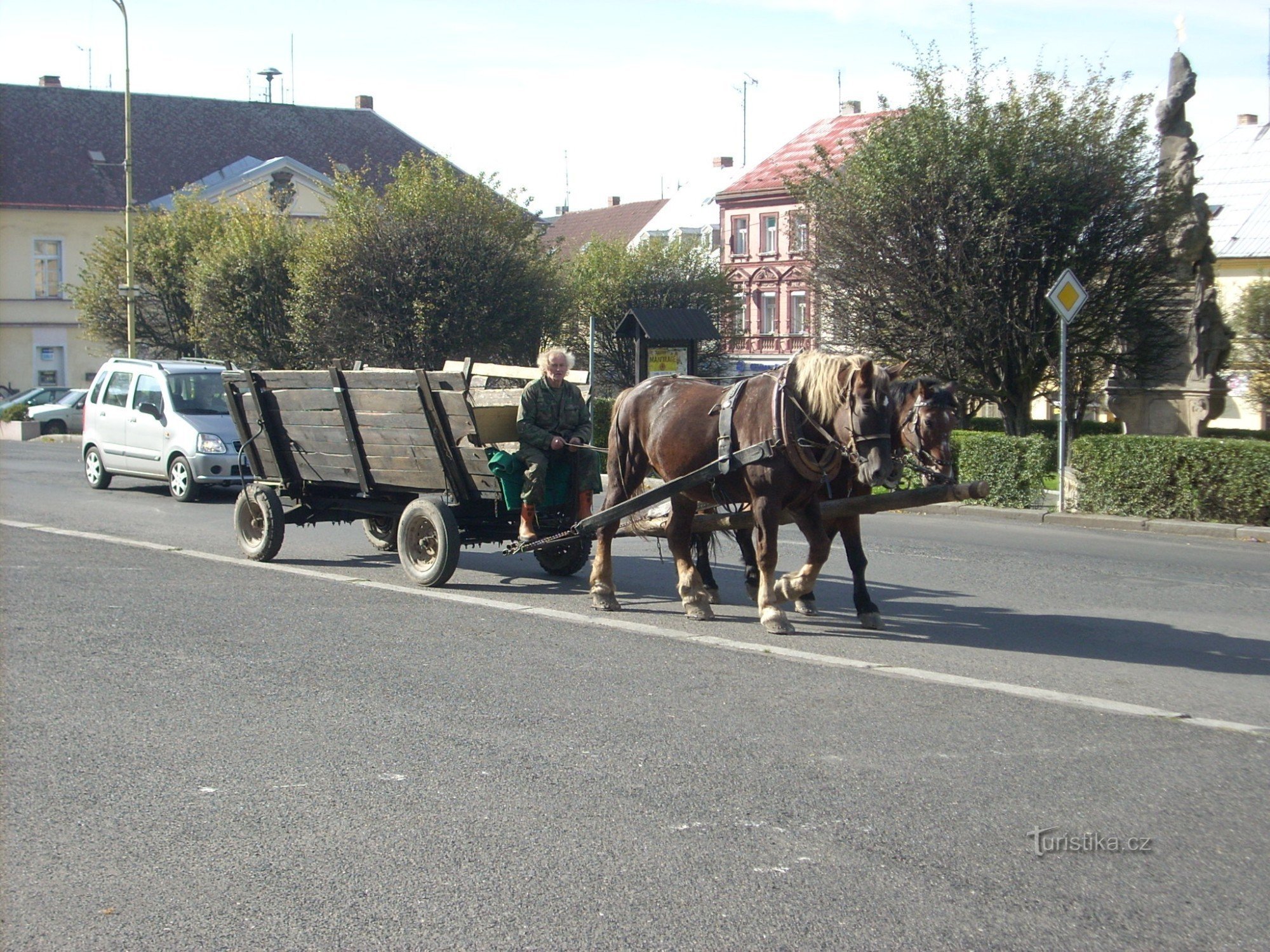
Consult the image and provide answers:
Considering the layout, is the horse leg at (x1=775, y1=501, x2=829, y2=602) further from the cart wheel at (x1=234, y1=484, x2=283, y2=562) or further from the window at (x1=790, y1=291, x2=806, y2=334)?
the window at (x1=790, y1=291, x2=806, y2=334)

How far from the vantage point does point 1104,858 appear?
15.1ft

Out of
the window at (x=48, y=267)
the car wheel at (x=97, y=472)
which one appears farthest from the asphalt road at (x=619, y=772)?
the window at (x=48, y=267)

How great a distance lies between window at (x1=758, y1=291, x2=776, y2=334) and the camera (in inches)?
2336

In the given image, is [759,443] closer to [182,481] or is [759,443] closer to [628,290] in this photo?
[182,481]

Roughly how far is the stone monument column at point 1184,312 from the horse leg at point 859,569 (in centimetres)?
1343

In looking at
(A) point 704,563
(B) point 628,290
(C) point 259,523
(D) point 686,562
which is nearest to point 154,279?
(B) point 628,290

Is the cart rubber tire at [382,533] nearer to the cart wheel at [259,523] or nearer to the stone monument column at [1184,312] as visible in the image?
the cart wheel at [259,523]

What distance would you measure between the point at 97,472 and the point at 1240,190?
44.2 meters

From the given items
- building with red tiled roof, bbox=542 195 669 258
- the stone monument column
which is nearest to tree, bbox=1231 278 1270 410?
the stone monument column

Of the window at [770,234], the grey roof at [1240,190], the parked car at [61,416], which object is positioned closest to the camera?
the parked car at [61,416]

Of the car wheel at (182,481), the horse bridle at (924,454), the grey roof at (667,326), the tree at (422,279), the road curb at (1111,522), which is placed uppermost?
the tree at (422,279)

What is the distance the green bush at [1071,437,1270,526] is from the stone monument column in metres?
3.96

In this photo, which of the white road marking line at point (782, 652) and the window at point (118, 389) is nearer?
the white road marking line at point (782, 652)

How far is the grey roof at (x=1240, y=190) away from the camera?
1829 inches
